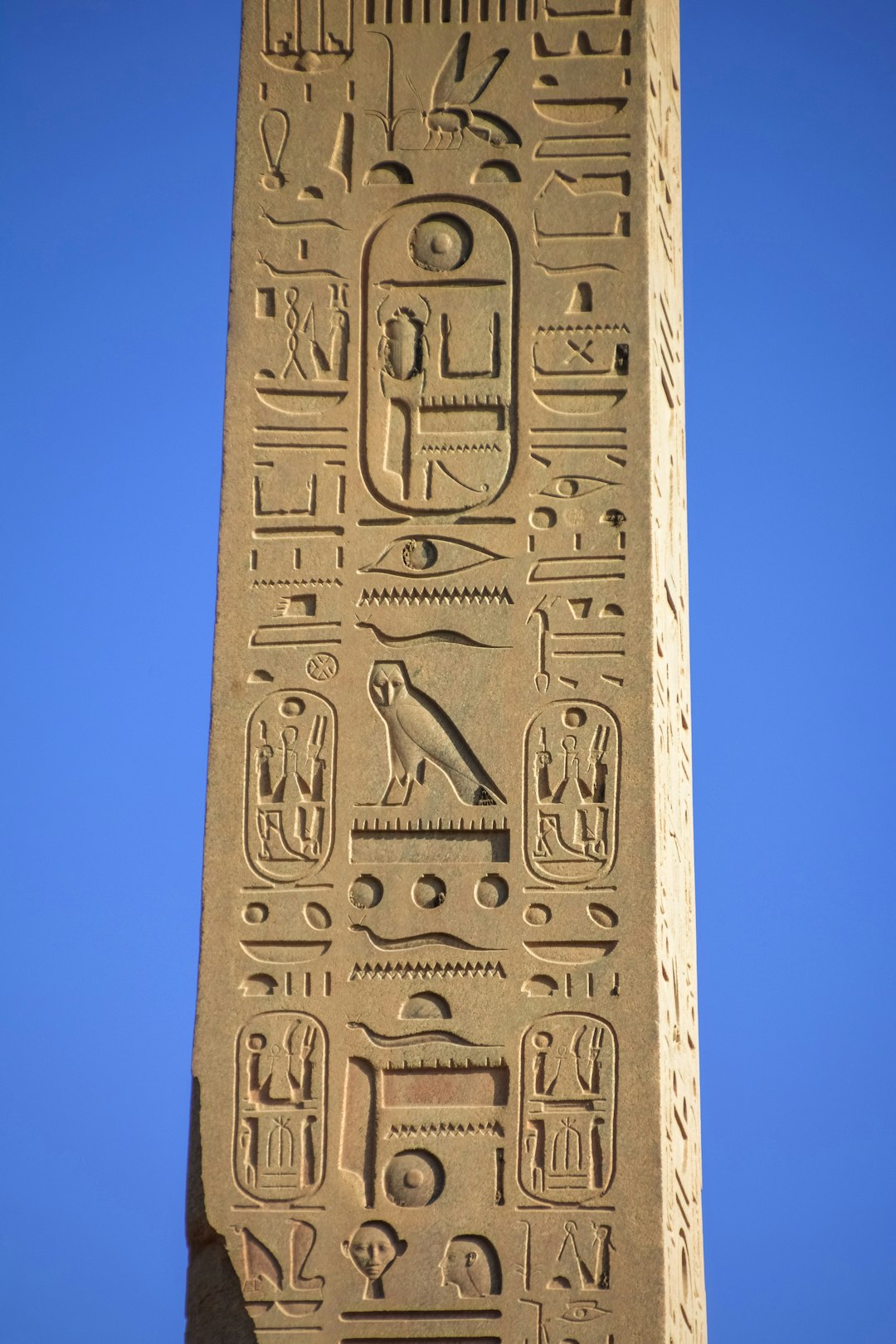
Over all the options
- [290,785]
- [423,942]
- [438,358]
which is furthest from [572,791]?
→ [438,358]

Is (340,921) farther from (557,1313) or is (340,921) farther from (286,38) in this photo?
(286,38)

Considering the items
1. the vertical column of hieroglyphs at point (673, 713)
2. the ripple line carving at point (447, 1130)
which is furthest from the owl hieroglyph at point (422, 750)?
the ripple line carving at point (447, 1130)

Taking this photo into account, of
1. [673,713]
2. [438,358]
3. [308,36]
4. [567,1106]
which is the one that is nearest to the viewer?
[567,1106]

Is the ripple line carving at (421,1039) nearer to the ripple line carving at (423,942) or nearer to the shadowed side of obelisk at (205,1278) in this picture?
the ripple line carving at (423,942)

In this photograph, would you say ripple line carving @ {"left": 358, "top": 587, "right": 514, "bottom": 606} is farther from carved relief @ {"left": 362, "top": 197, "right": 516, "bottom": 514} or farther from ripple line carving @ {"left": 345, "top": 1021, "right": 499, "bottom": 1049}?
ripple line carving @ {"left": 345, "top": 1021, "right": 499, "bottom": 1049}

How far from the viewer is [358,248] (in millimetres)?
6637

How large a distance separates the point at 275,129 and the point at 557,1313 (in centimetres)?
303

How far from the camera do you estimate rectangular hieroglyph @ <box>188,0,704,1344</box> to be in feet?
20.1

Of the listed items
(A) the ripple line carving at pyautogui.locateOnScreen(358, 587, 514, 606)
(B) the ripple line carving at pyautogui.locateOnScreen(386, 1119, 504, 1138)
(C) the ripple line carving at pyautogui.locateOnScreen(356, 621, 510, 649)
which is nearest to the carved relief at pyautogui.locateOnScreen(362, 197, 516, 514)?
(A) the ripple line carving at pyautogui.locateOnScreen(358, 587, 514, 606)

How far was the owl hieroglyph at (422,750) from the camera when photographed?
20.7 feet

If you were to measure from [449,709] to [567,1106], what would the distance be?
983mm

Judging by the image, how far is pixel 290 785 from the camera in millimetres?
6355

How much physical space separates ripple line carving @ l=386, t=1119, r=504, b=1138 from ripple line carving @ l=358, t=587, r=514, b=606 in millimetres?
1237

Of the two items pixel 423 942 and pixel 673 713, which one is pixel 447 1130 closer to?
pixel 423 942
